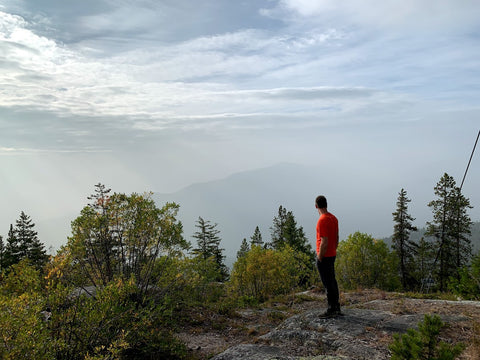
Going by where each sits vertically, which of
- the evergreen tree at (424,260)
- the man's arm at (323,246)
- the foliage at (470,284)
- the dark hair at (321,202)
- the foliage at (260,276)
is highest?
the dark hair at (321,202)

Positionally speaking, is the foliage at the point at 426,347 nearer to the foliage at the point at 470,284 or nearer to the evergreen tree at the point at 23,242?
the foliage at the point at 470,284

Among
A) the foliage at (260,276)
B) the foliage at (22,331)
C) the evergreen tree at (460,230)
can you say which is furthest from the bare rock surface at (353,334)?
the evergreen tree at (460,230)

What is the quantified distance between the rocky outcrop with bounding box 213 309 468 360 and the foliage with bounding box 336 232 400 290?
59.4 feet

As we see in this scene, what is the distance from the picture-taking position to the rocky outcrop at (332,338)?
5.82 meters

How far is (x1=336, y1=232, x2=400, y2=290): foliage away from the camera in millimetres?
25000

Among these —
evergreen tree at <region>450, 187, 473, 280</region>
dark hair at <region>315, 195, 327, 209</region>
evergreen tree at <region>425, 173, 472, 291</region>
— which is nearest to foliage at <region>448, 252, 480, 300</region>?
dark hair at <region>315, 195, 327, 209</region>

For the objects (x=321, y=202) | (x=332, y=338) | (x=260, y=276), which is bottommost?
(x=260, y=276)

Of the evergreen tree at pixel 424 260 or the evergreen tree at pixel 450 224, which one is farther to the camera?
the evergreen tree at pixel 424 260

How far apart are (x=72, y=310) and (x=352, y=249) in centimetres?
2322

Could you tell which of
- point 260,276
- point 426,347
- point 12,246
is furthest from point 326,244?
point 12,246

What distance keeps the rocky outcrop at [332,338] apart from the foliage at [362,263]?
1811cm

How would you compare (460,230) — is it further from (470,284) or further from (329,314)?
(329,314)

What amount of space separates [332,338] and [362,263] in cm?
2042

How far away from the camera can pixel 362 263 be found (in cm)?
2512
